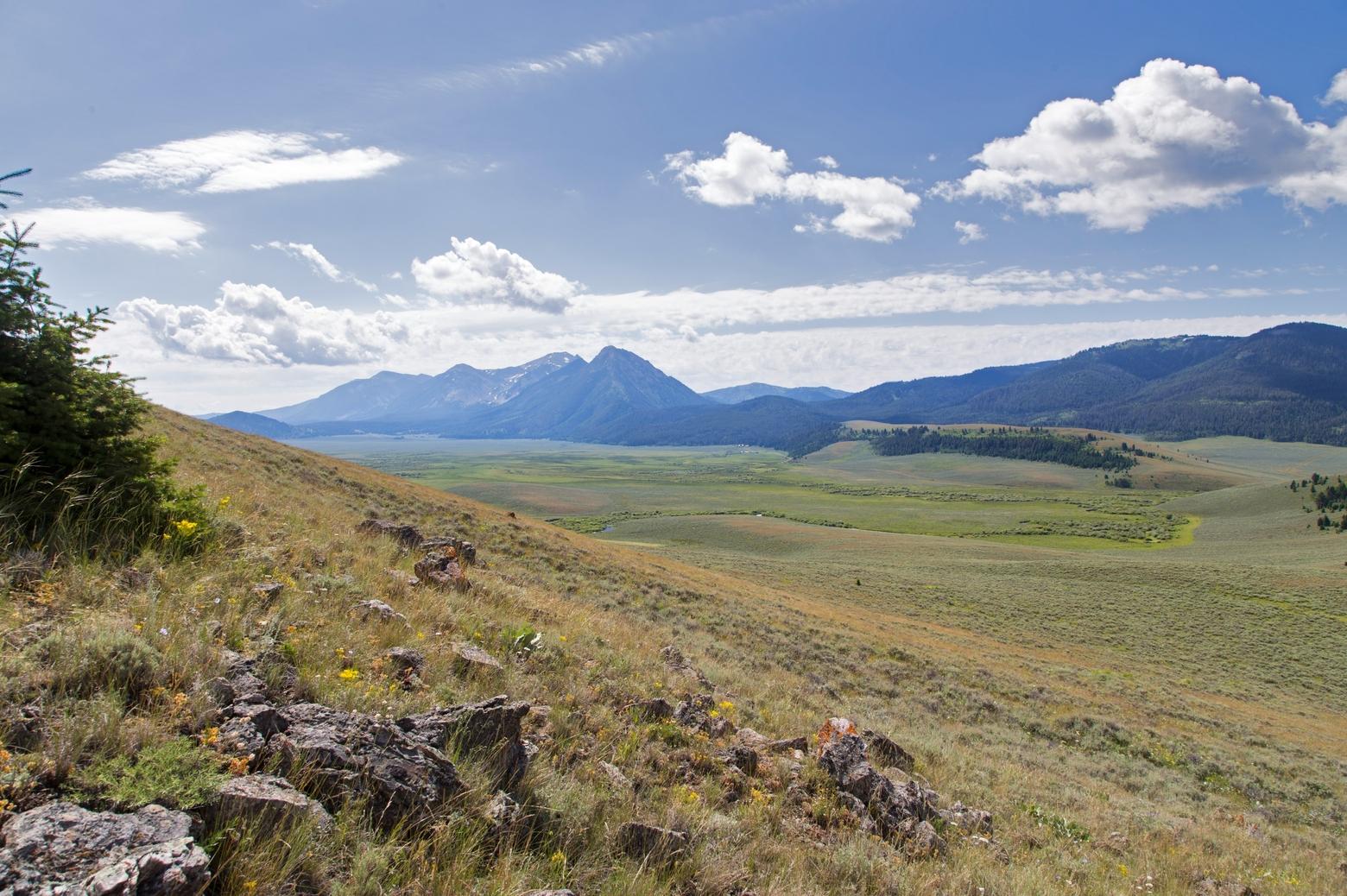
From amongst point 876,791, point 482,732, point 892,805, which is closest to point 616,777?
point 482,732

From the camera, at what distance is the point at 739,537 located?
8219 cm

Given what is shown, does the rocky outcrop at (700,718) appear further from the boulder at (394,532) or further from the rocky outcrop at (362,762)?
the boulder at (394,532)

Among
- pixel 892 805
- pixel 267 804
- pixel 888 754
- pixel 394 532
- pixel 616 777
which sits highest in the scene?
pixel 267 804

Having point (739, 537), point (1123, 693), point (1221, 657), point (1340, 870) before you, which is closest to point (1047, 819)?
point (1340, 870)

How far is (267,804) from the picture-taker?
9.89 ft

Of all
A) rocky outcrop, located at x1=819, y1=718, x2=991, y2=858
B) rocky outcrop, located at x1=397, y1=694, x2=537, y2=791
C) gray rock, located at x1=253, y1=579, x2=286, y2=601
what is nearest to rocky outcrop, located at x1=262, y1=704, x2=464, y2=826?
rocky outcrop, located at x1=397, y1=694, x2=537, y2=791

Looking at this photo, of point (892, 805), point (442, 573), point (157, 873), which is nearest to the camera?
point (157, 873)

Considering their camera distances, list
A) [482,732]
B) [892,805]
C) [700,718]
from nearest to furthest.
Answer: [482,732] < [892,805] < [700,718]

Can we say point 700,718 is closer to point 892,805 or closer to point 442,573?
point 892,805

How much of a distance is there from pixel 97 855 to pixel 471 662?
3802 mm

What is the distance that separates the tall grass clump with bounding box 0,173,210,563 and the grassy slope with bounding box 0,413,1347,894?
0.71m

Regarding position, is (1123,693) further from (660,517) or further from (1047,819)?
(660,517)

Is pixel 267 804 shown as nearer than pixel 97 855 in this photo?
No

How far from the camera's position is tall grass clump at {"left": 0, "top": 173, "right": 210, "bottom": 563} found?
5531 millimetres
